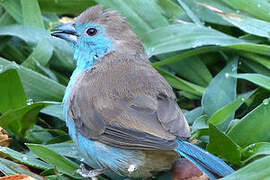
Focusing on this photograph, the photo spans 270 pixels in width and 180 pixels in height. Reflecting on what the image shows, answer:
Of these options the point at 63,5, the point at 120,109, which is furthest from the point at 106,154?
the point at 63,5

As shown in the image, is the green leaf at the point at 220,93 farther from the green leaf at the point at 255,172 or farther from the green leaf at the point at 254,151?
the green leaf at the point at 255,172

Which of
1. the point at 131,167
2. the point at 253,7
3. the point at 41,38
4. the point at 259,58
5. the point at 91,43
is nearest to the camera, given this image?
the point at 131,167

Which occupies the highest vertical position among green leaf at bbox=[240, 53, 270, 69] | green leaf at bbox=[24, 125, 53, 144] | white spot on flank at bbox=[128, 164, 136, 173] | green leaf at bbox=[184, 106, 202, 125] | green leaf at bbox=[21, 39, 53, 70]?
green leaf at bbox=[21, 39, 53, 70]

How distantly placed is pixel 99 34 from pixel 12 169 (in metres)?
1.19

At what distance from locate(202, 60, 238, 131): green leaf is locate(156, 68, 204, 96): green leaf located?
0.14 m

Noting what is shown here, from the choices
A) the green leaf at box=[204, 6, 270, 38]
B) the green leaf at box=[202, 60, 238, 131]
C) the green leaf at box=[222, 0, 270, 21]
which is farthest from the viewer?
the green leaf at box=[222, 0, 270, 21]

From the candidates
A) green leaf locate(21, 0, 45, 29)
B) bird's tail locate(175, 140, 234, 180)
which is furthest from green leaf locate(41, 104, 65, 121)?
bird's tail locate(175, 140, 234, 180)

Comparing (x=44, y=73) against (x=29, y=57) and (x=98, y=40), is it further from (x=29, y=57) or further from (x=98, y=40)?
(x=98, y=40)

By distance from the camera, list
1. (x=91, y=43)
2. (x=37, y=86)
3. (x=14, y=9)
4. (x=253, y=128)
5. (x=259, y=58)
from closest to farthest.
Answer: (x=253, y=128), (x=91, y=43), (x=37, y=86), (x=259, y=58), (x=14, y=9)

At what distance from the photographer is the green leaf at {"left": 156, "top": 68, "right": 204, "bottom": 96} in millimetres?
5012

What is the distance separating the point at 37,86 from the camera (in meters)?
4.90

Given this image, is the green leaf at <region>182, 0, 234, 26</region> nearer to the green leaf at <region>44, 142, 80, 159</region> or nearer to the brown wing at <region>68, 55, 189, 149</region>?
the brown wing at <region>68, 55, 189, 149</region>

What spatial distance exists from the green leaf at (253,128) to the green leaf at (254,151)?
0.17 m

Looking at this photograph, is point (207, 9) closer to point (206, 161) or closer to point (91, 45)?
point (91, 45)
